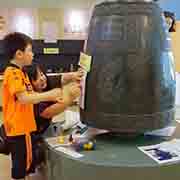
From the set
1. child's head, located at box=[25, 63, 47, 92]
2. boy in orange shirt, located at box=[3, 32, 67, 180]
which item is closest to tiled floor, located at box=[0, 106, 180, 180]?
boy in orange shirt, located at box=[3, 32, 67, 180]

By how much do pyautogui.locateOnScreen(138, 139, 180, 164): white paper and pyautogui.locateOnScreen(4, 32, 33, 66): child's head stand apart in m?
0.89

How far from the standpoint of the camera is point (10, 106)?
193 cm

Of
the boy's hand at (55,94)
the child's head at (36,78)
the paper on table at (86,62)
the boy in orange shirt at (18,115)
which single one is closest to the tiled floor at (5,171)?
the boy in orange shirt at (18,115)

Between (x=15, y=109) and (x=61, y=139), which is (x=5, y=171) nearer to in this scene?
(x=15, y=109)

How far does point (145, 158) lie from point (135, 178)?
0.12 meters

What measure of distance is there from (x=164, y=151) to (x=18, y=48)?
1.05m

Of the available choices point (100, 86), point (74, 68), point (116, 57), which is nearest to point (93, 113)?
point (100, 86)

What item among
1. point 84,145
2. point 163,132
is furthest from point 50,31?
point 84,145

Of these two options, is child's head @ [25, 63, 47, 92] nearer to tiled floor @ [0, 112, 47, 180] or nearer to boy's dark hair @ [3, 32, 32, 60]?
boy's dark hair @ [3, 32, 32, 60]

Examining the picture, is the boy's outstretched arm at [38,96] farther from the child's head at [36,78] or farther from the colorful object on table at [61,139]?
the child's head at [36,78]

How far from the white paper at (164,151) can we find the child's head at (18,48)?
89cm

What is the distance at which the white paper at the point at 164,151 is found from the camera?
153 cm

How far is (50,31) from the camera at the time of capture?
16.6 ft

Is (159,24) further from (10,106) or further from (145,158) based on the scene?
(10,106)
